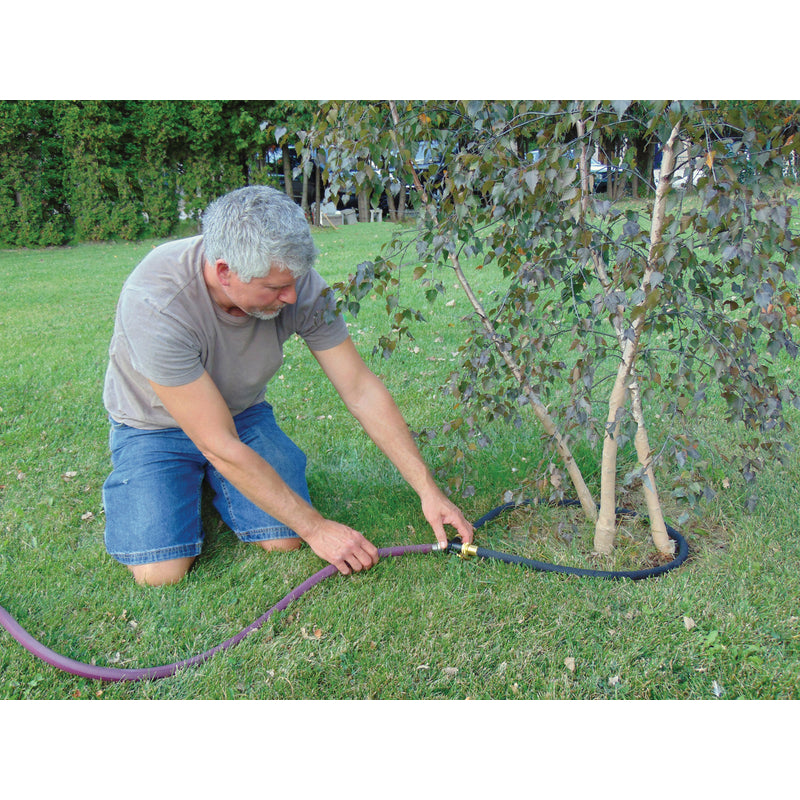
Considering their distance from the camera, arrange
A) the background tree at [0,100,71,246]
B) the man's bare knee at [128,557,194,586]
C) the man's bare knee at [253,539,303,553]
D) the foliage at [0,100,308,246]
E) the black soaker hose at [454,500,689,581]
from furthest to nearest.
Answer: the foliage at [0,100,308,246]
the background tree at [0,100,71,246]
the man's bare knee at [253,539,303,553]
the man's bare knee at [128,557,194,586]
the black soaker hose at [454,500,689,581]

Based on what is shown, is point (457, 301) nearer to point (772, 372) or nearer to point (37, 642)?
point (772, 372)

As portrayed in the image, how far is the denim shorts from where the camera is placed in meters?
2.68

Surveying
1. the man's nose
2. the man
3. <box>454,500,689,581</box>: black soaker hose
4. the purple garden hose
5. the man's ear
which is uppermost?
the man's ear

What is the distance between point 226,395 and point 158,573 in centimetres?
75

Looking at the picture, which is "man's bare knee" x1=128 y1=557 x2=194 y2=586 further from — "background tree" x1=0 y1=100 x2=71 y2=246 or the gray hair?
"background tree" x1=0 y1=100 x2=71 y2=246

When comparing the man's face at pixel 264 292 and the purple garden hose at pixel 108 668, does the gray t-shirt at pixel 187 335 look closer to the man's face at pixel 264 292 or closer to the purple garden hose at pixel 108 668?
the man's face at pixel 264 292

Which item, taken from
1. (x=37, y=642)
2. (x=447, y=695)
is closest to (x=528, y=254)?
(x=447, y=695)

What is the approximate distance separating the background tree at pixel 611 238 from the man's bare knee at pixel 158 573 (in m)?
1.24

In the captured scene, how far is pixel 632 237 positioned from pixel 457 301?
14.8ft

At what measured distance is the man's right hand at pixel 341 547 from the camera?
2.49 m

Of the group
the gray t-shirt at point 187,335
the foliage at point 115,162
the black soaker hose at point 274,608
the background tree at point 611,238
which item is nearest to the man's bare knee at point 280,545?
the black soaker hose at point 274,608

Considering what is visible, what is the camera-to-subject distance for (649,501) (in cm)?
246

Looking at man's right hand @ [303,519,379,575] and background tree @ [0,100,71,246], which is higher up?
background tree @ [0,100,71,246]

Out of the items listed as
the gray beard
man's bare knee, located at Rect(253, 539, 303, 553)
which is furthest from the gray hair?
man's bare knee, located at Rect(253, 539, 303, 553)
